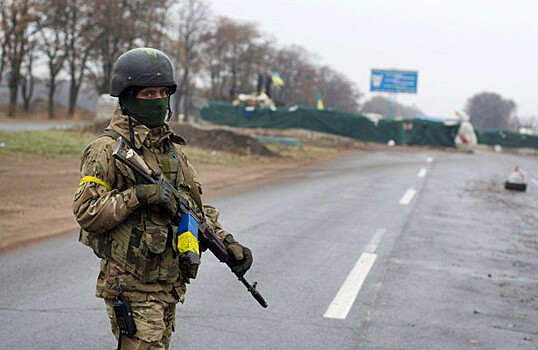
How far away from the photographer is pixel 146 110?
10.3ft

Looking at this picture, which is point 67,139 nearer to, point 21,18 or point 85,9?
point 21,18

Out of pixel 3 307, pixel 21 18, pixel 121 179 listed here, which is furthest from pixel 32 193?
pixel 21 18

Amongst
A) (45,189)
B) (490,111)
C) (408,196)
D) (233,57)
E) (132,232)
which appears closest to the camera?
(132,232)

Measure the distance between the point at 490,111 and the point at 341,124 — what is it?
85277 millimetres

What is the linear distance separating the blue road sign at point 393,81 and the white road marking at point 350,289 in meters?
53.3

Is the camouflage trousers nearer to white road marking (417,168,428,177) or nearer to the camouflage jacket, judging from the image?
the camouflage jacket

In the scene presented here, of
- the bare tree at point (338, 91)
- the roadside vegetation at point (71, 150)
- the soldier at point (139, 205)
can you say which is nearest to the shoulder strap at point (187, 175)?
the soldier at point (139, 205)

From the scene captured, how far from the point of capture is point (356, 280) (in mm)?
7215

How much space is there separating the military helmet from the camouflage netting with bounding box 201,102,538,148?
38031 millimetres

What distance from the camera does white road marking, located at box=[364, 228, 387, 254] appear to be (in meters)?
8.94

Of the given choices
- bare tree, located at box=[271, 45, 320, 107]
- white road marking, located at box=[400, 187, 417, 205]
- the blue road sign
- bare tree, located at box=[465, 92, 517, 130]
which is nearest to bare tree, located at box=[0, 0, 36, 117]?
the blue road sign

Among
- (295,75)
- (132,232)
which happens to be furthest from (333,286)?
(295,75)

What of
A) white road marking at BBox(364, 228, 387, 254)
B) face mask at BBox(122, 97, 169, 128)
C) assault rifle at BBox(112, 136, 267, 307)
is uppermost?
face mask at BBox(122, 97, 169, 128)

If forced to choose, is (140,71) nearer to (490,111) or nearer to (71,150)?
(71,150)
